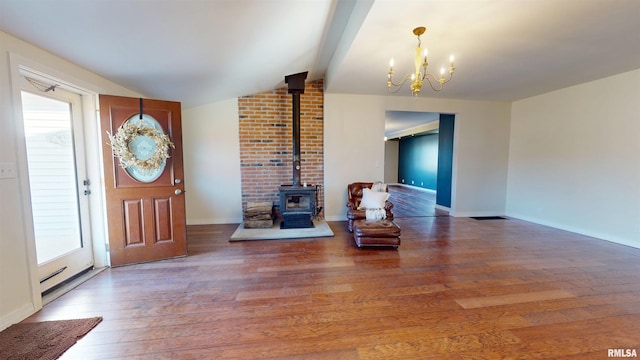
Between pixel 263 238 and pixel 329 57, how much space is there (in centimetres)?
301

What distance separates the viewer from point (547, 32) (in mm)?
2305

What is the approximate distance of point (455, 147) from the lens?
5.05 metres

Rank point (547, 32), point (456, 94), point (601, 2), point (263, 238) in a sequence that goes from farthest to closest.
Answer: point (456, 94) → point (263, 238) → point (547, 32) → point (601, 2)

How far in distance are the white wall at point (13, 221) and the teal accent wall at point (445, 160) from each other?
6.41 metres

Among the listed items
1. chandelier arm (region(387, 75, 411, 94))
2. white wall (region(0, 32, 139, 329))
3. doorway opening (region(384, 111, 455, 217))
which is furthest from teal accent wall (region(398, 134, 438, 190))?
white wall (region(0, 32, 139, 329))

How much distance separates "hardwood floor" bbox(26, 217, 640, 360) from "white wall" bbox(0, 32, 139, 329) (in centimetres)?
18

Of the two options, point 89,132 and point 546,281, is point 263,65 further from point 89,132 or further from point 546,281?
point 546,281

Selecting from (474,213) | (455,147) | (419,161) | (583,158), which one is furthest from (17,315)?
(419,161)

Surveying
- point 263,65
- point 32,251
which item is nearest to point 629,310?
point 263,65

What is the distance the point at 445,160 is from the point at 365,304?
15.5 feet

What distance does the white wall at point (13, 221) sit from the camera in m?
1.68

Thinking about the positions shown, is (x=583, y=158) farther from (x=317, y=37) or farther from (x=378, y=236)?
(x=317, y=37)

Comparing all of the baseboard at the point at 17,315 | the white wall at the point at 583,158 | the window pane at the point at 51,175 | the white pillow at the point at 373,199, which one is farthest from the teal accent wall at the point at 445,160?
the baseboard at the point at 17,315

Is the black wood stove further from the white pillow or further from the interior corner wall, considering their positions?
the interior corner wall
